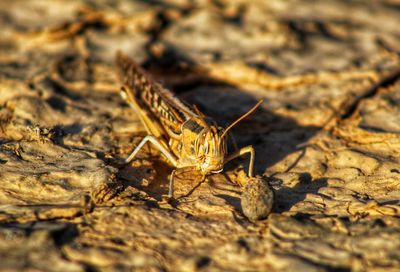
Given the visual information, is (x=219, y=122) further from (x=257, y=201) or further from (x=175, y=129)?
(x=257, y=201)

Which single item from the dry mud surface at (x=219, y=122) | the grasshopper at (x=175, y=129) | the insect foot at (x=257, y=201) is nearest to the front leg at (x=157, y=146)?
the grasshopper at (x=175, y=129)

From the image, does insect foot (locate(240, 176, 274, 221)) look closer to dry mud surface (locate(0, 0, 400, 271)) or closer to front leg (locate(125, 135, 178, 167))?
dry mud surface (locate(0, 0, 400, 271))

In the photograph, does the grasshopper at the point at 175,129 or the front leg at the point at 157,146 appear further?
the front leg at the point at 157,146

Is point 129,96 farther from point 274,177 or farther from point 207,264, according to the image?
point 207,264

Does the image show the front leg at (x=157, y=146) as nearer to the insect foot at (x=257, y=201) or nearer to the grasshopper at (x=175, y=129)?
the grasshopper at (x=175, y=129)

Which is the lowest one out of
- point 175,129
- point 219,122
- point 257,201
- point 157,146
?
point 257,201

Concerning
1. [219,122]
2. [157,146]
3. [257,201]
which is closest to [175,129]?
[157,146]
